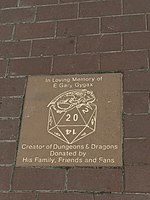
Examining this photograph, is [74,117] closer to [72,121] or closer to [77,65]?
[72,121]

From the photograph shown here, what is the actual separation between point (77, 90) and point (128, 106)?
0.28 m

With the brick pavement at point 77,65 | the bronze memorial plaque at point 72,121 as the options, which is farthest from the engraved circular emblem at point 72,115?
the brick pavement at point 77,65

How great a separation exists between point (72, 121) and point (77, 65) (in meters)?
0.35

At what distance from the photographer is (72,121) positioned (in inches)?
76.3

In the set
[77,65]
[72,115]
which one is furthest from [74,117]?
[77,65]

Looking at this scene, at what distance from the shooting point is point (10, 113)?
6.72 feet

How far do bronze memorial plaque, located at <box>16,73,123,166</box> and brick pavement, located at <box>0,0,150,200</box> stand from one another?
40mm

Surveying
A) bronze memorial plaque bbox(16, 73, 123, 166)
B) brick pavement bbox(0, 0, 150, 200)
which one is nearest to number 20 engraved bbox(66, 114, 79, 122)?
bronze memorial plaque bbox(16, 73, 123, 166)

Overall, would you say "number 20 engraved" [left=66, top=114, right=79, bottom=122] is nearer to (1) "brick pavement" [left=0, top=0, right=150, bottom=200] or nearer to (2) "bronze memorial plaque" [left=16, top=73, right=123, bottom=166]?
(2) "bronze memorial plaque" [left=16, top=73, right=123, bottom=166]

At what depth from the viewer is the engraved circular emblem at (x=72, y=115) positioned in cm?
190

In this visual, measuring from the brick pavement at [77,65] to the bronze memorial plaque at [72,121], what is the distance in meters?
0.04

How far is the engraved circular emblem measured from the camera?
190 centimetres

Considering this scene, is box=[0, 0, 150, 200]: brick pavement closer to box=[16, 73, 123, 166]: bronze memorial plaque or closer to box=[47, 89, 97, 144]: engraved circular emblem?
box=[16, 73, 123, 166]: bronze memorial plaque

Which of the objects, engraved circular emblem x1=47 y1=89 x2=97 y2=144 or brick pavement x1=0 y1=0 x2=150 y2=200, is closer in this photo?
brick pavement x1=0 y1=0 x2=150 y2=200
